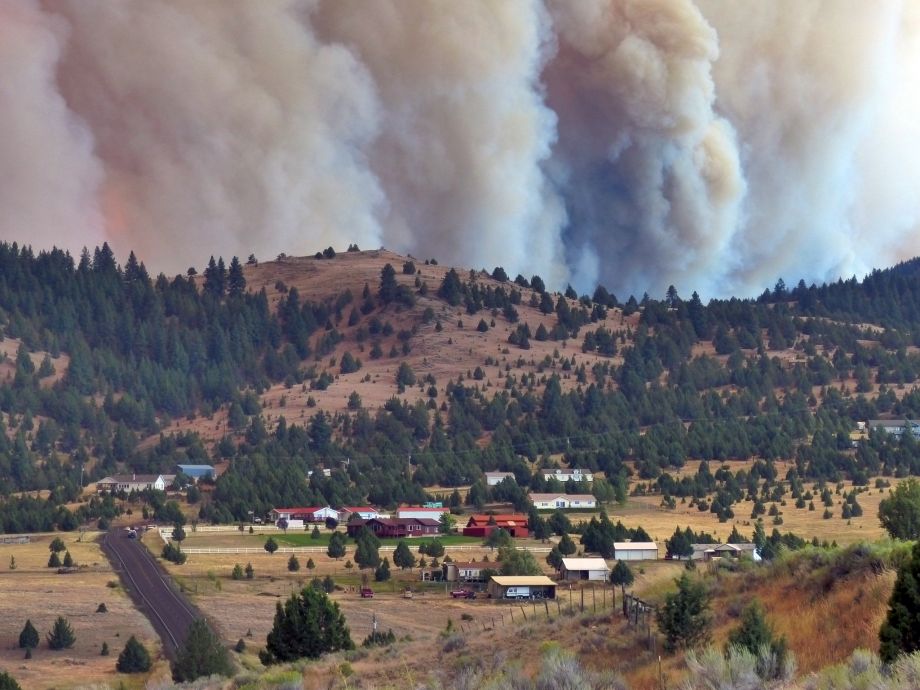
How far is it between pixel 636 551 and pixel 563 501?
24392 millimetres

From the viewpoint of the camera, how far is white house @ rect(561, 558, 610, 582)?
211 ft

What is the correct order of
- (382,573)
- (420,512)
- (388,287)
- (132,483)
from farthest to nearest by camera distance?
1. (388,287)
2. (132,483)
3. (420,512)
4. (382,573)

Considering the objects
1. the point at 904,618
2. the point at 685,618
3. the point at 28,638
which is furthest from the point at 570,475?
the point at 904,618

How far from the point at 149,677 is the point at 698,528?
45688 mm

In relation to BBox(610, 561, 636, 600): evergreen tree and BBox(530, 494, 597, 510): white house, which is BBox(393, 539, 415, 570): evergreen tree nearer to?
BBox(610, 561, 636, 600): evergreen tree

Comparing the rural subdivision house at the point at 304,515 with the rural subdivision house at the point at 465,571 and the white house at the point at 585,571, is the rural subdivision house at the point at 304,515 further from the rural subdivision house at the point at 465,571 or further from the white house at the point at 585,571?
the white house at the point at 585,571

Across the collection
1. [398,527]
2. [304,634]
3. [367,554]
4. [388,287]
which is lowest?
[304,634]

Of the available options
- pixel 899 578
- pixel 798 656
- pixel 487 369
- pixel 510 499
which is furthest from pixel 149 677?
pixel 487 369

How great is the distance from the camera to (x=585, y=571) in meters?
65.1

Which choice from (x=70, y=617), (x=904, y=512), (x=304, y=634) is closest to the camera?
(x=904, y=512)

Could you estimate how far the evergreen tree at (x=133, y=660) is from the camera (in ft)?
148

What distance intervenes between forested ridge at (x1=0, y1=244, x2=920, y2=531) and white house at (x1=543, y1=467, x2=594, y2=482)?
4.93 ft

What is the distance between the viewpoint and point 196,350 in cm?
15662

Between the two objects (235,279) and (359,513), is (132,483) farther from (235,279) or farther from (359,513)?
(235,279)
